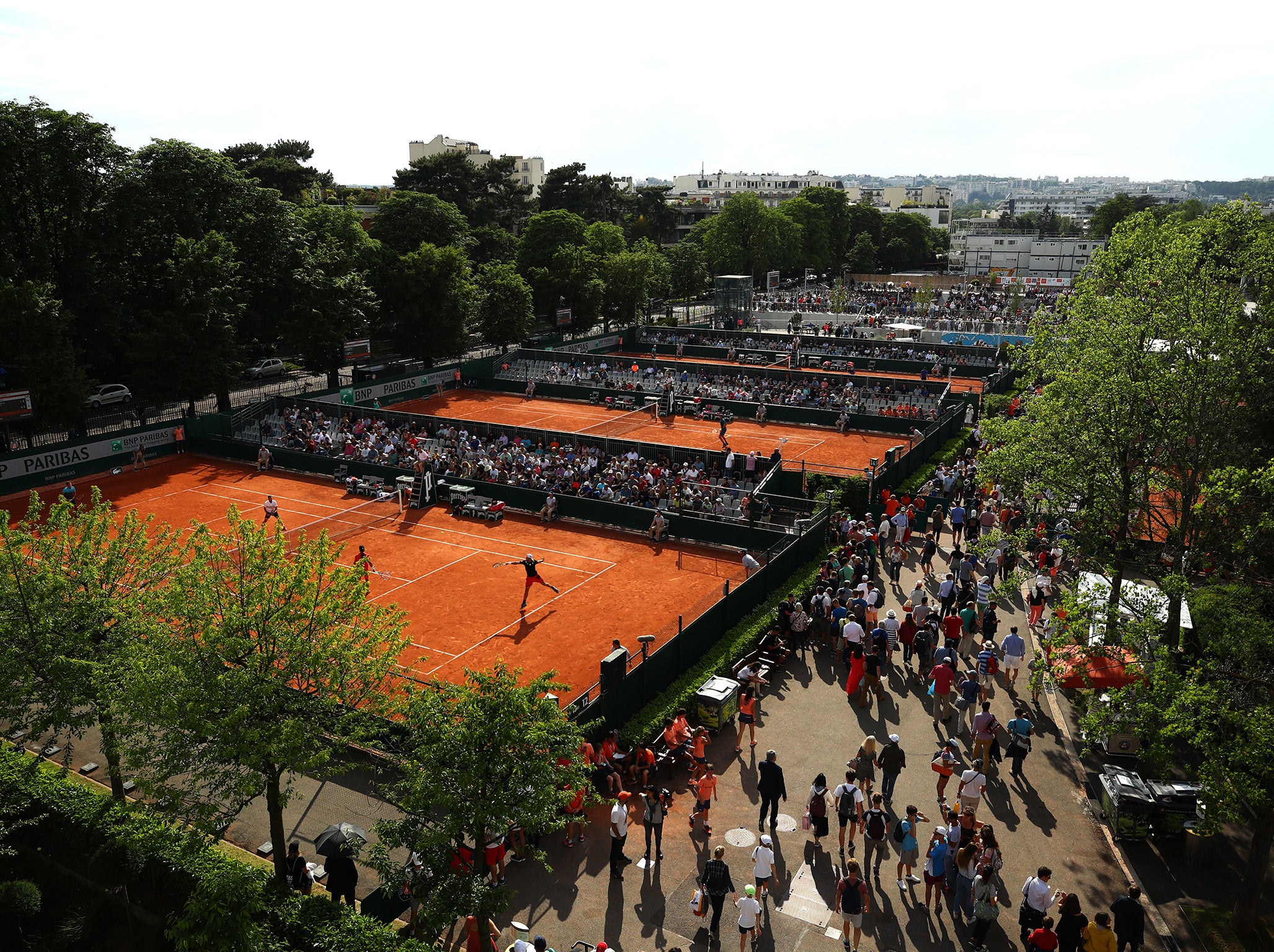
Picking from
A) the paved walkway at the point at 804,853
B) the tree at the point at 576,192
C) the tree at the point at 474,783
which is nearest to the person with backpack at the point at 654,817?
the paved walkway at the point at 804,853

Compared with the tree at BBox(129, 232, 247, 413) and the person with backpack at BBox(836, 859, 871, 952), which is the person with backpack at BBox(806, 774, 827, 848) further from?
the tree at BBox(129, 232, 247, 413)

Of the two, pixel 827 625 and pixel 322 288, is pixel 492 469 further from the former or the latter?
pixel 322 288

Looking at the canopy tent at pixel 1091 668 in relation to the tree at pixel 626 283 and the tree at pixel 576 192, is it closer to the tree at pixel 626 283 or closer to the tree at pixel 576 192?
the tree at pixel 626 283

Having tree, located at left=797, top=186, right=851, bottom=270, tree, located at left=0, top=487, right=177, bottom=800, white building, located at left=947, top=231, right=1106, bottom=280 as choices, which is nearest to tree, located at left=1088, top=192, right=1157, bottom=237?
white building, located at left=947, top=231, right=1106, bottom=280

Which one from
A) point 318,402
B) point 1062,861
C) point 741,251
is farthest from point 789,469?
point 741,251

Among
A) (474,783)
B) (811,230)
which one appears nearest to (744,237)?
(811,230)
